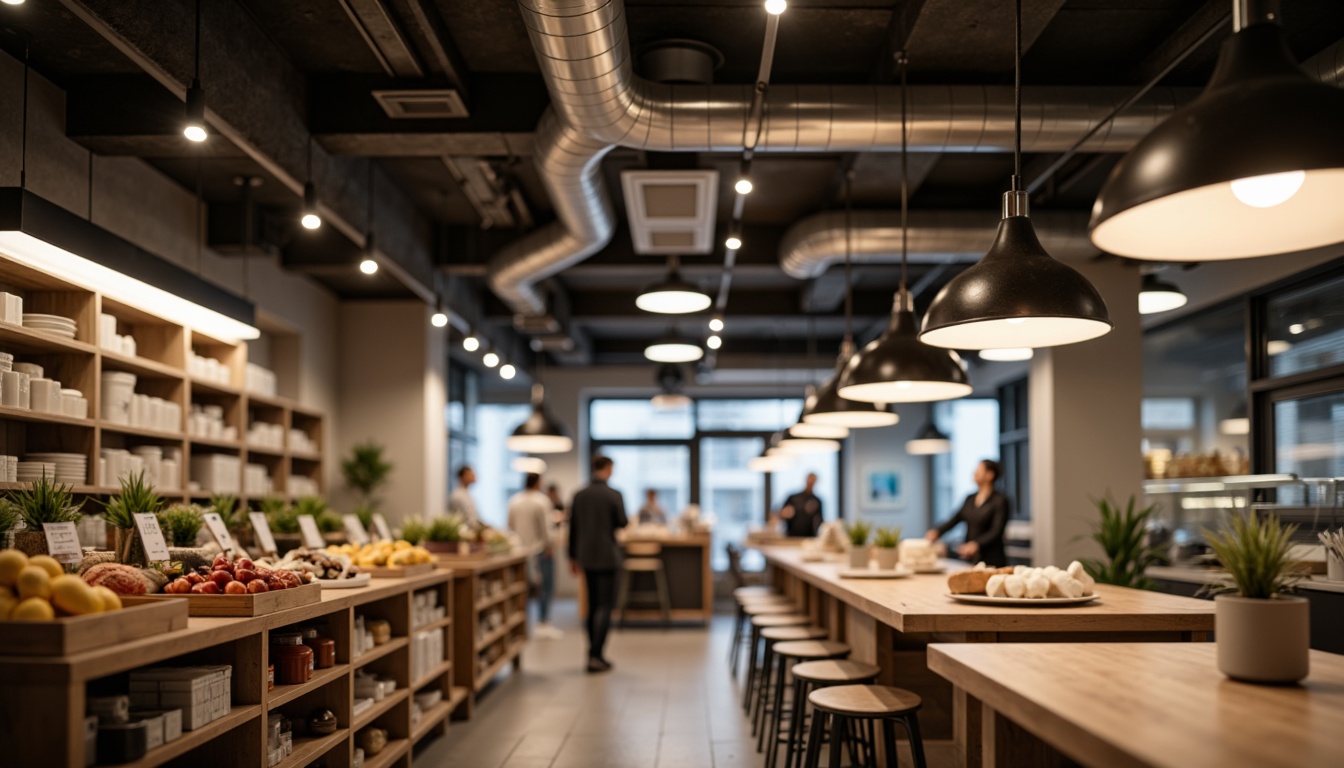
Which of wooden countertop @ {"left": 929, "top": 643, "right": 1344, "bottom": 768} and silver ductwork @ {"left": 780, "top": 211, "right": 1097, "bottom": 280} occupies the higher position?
silver ductwork @ {"left": 780, "top": 211, "right": 1097, "bottom": 280}

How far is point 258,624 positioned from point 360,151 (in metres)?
3.46

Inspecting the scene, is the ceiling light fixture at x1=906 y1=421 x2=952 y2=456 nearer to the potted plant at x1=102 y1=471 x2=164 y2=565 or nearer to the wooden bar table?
the wooden bar table

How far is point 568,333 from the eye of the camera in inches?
490

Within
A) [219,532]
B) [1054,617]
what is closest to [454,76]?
[219,532]

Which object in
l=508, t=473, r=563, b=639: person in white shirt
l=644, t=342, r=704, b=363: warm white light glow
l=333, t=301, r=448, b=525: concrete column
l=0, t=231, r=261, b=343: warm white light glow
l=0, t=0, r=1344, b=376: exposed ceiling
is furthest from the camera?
l=508, t=473, r=563, b=639: person in white shirt

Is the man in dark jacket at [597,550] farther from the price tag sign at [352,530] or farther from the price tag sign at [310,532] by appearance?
the price tag sign at [310,532]

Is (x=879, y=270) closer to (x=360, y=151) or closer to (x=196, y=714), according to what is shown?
(x=360, y=151)

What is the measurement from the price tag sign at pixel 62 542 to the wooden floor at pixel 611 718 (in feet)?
7.88

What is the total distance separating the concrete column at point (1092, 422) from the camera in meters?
8.68

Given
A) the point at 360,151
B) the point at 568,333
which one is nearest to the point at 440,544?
the point at 360,151

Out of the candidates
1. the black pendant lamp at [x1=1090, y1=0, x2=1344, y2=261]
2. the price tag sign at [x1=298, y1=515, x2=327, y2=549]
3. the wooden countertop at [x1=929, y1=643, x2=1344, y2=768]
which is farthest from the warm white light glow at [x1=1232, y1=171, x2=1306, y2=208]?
the price tag sign at [x1=298, y1=515, x2=327, y2=549]

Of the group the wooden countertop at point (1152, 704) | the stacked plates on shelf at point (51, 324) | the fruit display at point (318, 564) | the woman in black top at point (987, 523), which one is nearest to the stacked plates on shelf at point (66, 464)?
the stacked plates on shelf at point (51, 324)

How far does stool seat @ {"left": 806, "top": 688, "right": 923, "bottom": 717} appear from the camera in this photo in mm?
3766

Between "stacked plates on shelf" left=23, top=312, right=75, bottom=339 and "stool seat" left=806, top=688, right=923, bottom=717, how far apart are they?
393 centimetres
